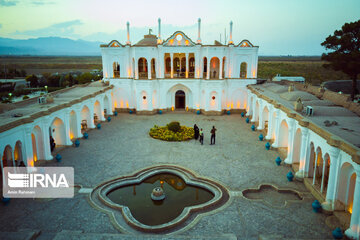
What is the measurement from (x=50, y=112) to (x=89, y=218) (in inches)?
311

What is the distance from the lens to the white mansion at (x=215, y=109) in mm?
10812

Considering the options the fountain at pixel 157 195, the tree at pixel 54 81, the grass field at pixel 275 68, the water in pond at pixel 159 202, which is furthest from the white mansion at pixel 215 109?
the grass field at pixel 275 68

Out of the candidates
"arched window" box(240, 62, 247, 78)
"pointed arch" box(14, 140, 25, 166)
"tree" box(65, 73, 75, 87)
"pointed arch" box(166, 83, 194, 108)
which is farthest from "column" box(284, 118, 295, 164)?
"tree" box(65, 73, 75, 87)

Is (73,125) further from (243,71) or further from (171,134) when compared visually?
(243,71)

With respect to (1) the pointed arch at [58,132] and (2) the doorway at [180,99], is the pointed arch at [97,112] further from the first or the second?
(2) the doorway at [180,99]

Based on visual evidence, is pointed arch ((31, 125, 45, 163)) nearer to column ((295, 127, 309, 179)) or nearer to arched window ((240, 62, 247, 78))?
column ((295, 127, 309, 179))

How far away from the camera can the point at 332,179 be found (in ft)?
35.3

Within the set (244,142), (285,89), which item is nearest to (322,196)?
(244,142)

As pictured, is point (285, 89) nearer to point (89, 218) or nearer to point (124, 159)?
point (124, 159)

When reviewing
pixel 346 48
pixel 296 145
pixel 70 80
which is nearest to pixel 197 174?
pixel 296 145

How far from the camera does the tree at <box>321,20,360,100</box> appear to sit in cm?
2603

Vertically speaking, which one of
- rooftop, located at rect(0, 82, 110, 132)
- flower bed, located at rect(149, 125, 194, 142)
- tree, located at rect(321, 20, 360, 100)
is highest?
tree, located at rect(321, 20, 360, 100)

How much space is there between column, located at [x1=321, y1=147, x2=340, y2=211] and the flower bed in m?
11.2

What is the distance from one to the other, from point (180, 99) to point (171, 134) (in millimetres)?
10865
